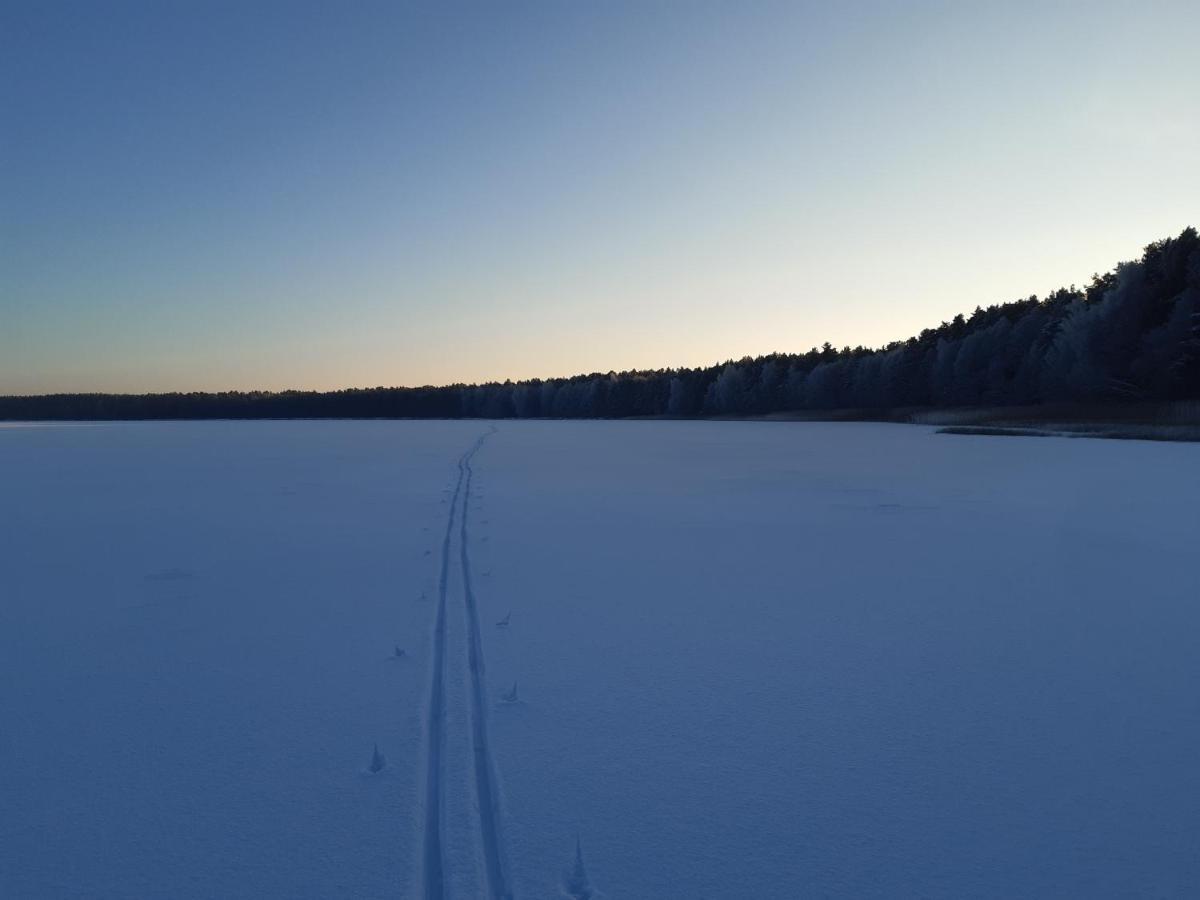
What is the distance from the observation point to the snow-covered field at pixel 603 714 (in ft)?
10.8

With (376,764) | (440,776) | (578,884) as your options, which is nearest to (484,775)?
(440,776)

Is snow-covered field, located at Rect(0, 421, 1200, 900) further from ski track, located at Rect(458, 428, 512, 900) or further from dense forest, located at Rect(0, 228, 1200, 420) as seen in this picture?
dense forest, located at Rect(0, 228, 1200, 420)

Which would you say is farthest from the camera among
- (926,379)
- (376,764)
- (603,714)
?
(926,379)

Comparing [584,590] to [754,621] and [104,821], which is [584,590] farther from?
[104,821]

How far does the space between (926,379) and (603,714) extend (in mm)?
88496

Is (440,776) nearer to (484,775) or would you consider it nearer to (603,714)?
(484,775)

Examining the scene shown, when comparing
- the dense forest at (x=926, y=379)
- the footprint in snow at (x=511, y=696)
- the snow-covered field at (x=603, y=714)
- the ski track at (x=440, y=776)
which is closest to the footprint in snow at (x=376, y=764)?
the snow-covered field at (x=603, y=714)

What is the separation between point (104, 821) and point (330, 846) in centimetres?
120

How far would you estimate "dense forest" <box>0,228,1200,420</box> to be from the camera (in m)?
48.4

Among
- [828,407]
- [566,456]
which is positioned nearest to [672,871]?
[566,456]

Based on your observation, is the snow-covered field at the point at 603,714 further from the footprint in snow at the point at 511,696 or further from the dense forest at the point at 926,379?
the dense forest at the point at 926,379

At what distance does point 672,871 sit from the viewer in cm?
321

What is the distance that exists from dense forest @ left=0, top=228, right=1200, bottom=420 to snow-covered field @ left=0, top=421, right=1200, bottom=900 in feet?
153

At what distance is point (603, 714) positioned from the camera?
4.79 metres
